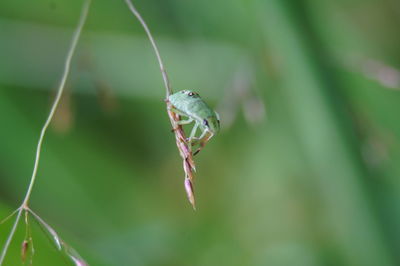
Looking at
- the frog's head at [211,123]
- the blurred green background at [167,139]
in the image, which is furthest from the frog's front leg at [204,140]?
the blurred green background at [167,139]

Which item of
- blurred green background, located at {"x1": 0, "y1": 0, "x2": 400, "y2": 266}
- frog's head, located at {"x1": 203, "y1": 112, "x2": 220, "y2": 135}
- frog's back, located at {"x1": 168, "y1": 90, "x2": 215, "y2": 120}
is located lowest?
blurred green background, located at {"x1": 0, "y1": 0, "x2": 400, "y2": 266}

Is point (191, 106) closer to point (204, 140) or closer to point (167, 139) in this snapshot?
point (204, 140)

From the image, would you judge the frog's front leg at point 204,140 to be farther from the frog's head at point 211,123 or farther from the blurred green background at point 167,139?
the blurred green background at point 167,139

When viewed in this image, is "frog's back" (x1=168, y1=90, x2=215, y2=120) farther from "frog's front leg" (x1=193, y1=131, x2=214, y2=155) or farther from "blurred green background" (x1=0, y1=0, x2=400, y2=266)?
"blurred green background" (x1=0, y1=0, x2=400, y2=266)

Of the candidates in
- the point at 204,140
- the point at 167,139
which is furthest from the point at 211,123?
the point at 167,139

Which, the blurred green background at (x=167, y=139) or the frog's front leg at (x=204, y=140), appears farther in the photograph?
the blurred green background at (x=167, y=139)

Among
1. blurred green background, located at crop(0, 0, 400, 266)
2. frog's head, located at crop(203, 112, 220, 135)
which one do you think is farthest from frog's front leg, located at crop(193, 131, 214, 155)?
blurred green background, located at crop(0, 0, 400, 266)

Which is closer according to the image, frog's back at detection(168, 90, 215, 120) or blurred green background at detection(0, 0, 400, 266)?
frog's back at detection(168, 90, 215, 120)

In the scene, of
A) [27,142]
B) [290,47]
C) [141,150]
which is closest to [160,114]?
[141,150]
